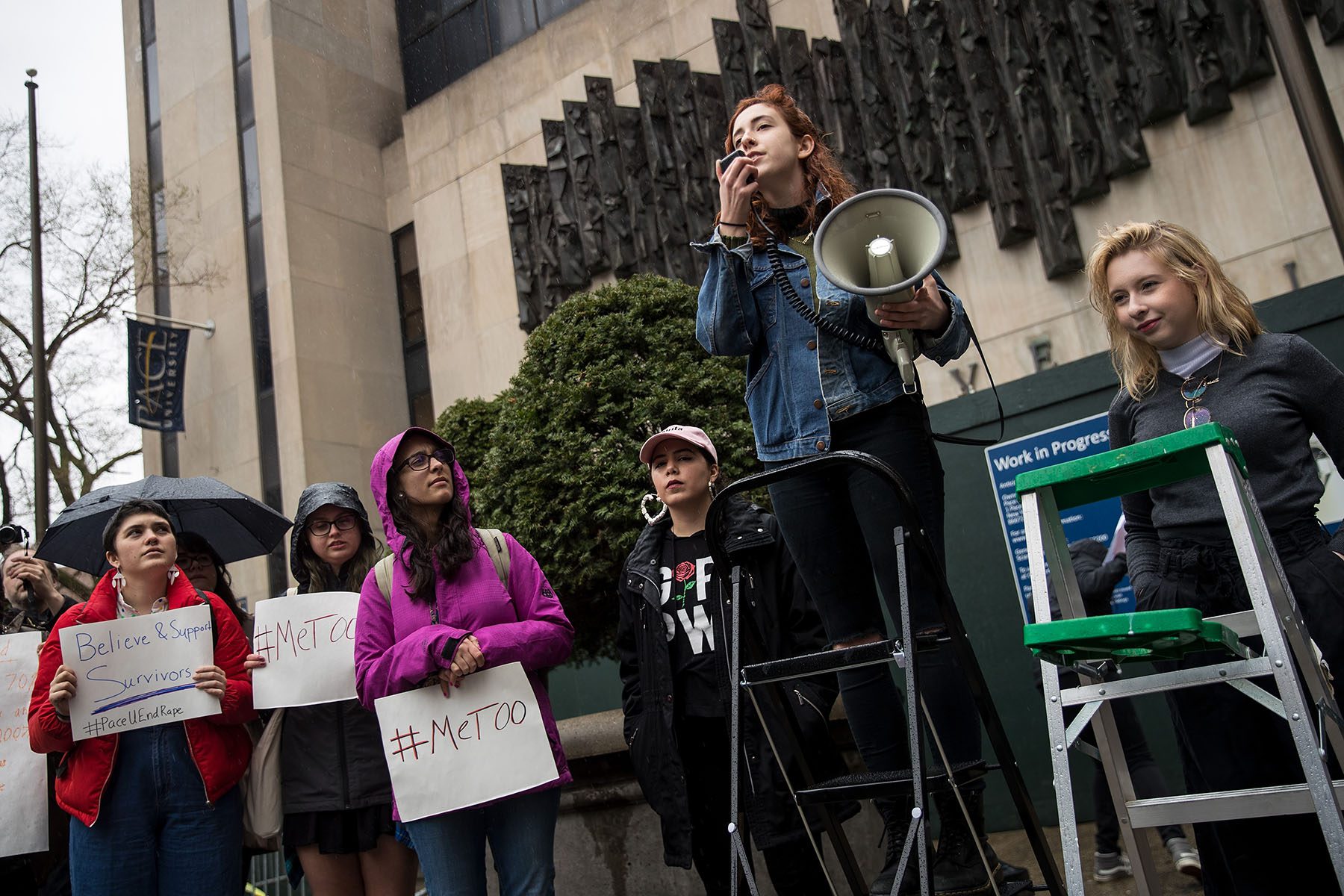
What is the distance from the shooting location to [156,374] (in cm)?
1659

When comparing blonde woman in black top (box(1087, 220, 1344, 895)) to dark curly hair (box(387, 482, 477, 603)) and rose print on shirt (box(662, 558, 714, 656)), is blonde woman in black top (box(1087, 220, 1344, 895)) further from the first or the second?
dark curly hair (box(387, 482, 477, 603))

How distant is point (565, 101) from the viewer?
1191cm

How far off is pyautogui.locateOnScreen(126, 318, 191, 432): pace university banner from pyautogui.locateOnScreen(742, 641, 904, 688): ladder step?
54.2 feet

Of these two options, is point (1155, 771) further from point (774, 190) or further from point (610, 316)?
point (610, 316)

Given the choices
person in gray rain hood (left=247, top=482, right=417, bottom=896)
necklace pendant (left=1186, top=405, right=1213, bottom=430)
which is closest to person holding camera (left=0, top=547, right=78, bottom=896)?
person in gray rain hood (left=247, top=482, right=417, bottom=896)

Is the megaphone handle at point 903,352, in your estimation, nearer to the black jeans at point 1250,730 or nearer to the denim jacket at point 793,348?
the denim jacket at point 793,348

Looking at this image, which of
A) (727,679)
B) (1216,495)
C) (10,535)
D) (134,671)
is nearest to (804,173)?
(1216,495)

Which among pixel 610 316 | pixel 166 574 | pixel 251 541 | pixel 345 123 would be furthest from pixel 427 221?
pixel 166 574

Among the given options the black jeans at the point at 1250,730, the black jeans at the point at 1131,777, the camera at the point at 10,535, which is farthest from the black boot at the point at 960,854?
the camera at the point at 10,535

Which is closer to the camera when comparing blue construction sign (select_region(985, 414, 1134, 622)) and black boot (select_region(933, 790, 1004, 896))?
black boot (select_region(933, 790, 1004, 896))

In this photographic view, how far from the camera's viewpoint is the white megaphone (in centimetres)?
246

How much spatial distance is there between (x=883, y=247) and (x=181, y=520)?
13.8 feet

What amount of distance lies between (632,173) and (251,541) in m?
6.92

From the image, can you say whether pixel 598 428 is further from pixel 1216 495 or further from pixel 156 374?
pixel 156 374
